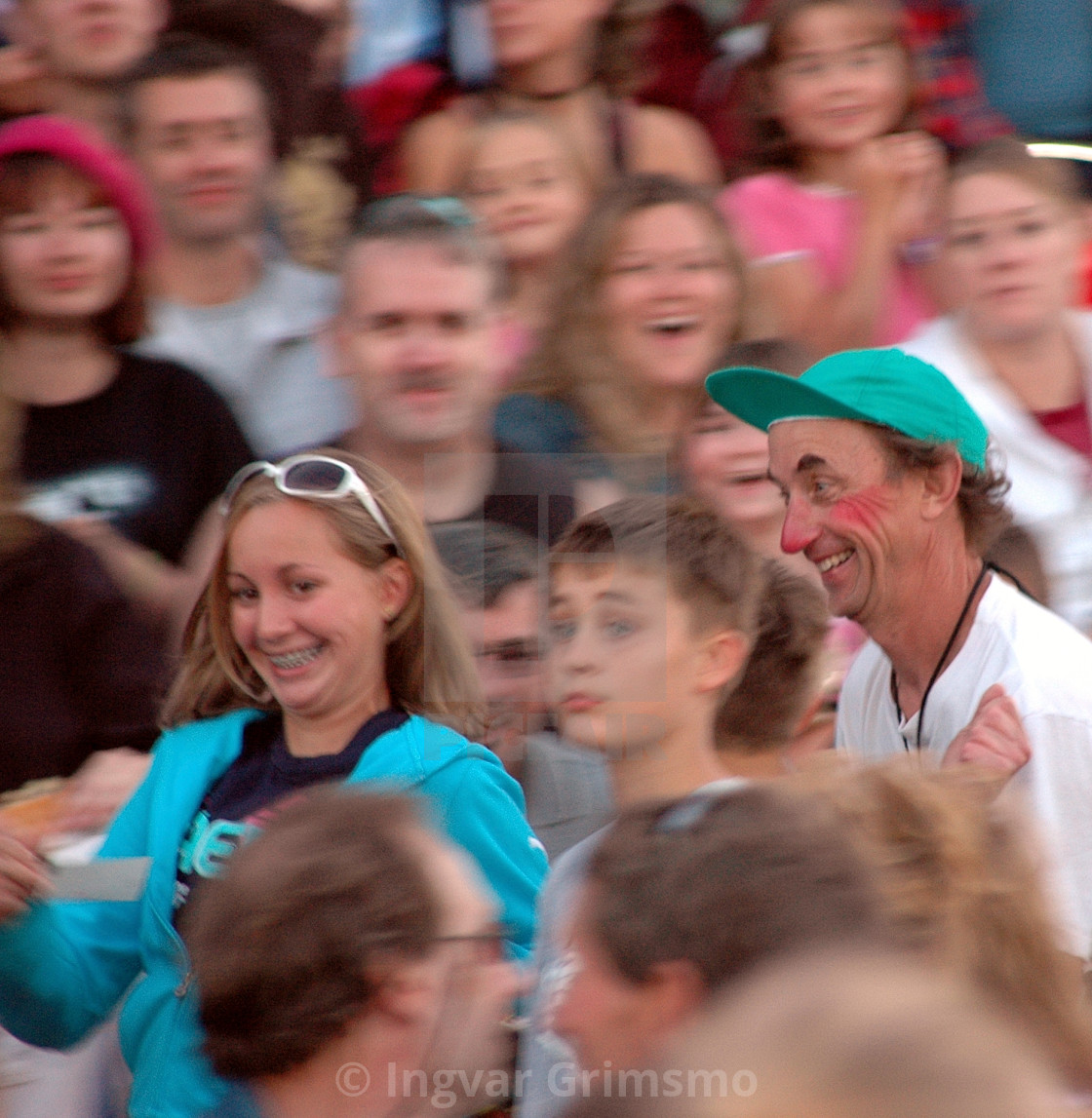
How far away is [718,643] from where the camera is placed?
110 inches

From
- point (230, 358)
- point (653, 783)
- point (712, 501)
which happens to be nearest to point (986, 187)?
point (712, 501)

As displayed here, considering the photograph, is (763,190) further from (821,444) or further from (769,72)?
(821,444)

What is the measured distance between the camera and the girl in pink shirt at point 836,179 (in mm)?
4496

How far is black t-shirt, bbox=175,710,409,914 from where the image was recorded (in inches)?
105

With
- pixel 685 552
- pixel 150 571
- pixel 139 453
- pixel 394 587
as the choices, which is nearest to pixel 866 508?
pixel 685 552

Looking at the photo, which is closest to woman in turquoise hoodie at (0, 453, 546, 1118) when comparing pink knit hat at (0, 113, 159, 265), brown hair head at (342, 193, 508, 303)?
brown hair head at (342, 193, 508, 303)

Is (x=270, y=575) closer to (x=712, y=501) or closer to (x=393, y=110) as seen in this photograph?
(x=712, y=501)

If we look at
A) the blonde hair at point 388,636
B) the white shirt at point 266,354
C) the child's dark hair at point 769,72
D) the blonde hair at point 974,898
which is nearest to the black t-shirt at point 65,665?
the blonde hair at point 388,636

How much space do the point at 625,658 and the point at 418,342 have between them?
1172mm

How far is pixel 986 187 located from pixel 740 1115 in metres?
3.65

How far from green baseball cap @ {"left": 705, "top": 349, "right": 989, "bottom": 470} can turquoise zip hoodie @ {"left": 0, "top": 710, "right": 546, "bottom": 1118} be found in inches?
34.7

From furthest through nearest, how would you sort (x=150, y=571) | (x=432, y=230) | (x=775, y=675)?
(x=432, y=230) < (x=150, y=571) < (x=775, y=675)

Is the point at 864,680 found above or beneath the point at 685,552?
beneath

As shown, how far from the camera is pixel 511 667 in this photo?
330 centimetres
